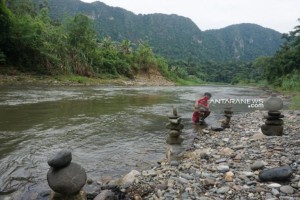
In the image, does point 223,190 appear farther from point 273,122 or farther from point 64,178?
point 273,122

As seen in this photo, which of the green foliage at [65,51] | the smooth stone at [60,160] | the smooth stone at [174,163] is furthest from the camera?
the green foliage at [65,51]

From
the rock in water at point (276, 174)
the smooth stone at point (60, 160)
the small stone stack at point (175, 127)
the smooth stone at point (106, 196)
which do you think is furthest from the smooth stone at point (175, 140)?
the smooth stone at point (60, 160)

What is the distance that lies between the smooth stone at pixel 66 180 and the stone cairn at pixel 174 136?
3148mm

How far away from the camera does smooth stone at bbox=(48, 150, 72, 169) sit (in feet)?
13.5

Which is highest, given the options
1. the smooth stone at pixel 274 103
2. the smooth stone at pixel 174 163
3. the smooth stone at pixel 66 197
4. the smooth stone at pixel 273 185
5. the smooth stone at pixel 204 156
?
the smooth stone at pixel 274 103

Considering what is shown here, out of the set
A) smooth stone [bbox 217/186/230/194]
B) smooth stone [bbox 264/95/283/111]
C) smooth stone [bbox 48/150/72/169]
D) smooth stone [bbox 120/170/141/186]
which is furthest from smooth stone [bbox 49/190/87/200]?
smooth stone [bbox 264/95/283/111]

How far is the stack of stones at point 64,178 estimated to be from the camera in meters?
4.12

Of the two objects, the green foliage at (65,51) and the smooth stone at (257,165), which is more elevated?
the green foliage at (65,51)

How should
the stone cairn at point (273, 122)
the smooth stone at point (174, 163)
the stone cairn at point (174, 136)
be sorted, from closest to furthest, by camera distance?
the smooth stone at point (174, 163), the stone cairn at point (174, 136), the stone cairn at point (273, 122)

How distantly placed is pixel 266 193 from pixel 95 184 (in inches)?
111

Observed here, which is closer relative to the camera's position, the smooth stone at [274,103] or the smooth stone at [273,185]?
the smooth stone at [273,185]

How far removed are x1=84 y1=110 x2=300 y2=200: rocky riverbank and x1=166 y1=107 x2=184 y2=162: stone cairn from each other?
302 mm

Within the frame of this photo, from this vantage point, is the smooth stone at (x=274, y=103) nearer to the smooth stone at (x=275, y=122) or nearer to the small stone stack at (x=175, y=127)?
the smooth stone at (x=275, y=122)

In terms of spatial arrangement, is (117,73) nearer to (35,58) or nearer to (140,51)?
(140,51)
